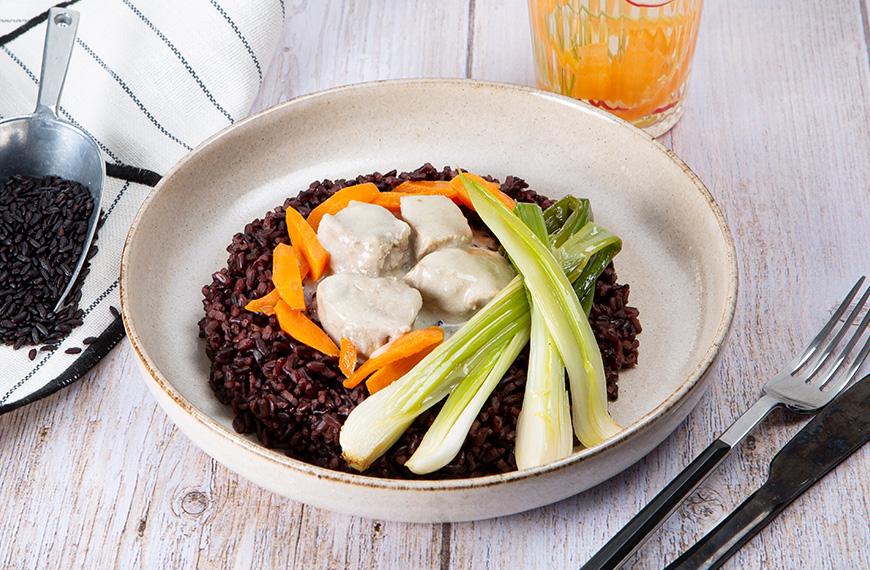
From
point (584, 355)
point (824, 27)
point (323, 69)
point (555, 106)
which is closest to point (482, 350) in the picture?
point (584, 355)

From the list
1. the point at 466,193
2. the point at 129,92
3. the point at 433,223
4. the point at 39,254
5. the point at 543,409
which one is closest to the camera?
the point at 543,409

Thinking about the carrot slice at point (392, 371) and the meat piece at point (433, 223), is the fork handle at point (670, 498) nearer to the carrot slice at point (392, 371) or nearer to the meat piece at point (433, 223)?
the carrot slice at point (392, 371)

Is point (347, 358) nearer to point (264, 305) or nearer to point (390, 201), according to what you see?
point (264, 305)

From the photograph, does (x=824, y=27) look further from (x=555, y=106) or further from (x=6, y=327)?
(x=6, y=327)

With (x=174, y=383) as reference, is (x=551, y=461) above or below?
above

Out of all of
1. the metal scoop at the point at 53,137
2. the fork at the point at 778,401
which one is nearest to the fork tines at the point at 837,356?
the fork at the point at 778,401

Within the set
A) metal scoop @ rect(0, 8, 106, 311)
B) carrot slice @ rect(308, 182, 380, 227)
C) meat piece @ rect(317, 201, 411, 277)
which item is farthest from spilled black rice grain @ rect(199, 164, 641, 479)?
metal scoop @ rect(0, 8, 106, 311)

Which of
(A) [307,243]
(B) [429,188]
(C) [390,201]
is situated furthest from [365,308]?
(B) [429,188]
